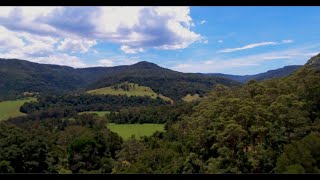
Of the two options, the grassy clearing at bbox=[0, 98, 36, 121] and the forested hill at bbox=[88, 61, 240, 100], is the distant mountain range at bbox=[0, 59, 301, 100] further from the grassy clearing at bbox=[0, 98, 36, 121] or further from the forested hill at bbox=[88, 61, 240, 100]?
the grassy clearing at bbox=[0, 98, 36, 121]

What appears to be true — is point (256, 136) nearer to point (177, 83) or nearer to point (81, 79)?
point (177, 83)

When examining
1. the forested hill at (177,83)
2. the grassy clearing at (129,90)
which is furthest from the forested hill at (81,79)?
the grassy clearing at (129,90)

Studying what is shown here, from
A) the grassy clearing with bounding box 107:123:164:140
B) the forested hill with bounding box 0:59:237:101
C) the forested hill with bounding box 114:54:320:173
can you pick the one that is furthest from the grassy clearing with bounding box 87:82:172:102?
the forested hill with bounding box 114:54:320:173

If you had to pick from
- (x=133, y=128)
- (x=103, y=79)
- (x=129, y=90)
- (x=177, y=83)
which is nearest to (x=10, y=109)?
(x=133, y=128)

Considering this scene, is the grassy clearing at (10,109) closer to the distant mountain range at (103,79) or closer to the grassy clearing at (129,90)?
the distant mountain range at (103,79)

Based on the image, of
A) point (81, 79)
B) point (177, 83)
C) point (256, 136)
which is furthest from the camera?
point (81, 79)

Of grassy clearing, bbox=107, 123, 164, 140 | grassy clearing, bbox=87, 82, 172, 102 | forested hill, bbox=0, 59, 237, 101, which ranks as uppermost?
forested hill, bbox=0, 59, 237, 101

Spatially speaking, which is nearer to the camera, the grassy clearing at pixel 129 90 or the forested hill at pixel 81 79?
the grassy clearing at pixel 129 90
